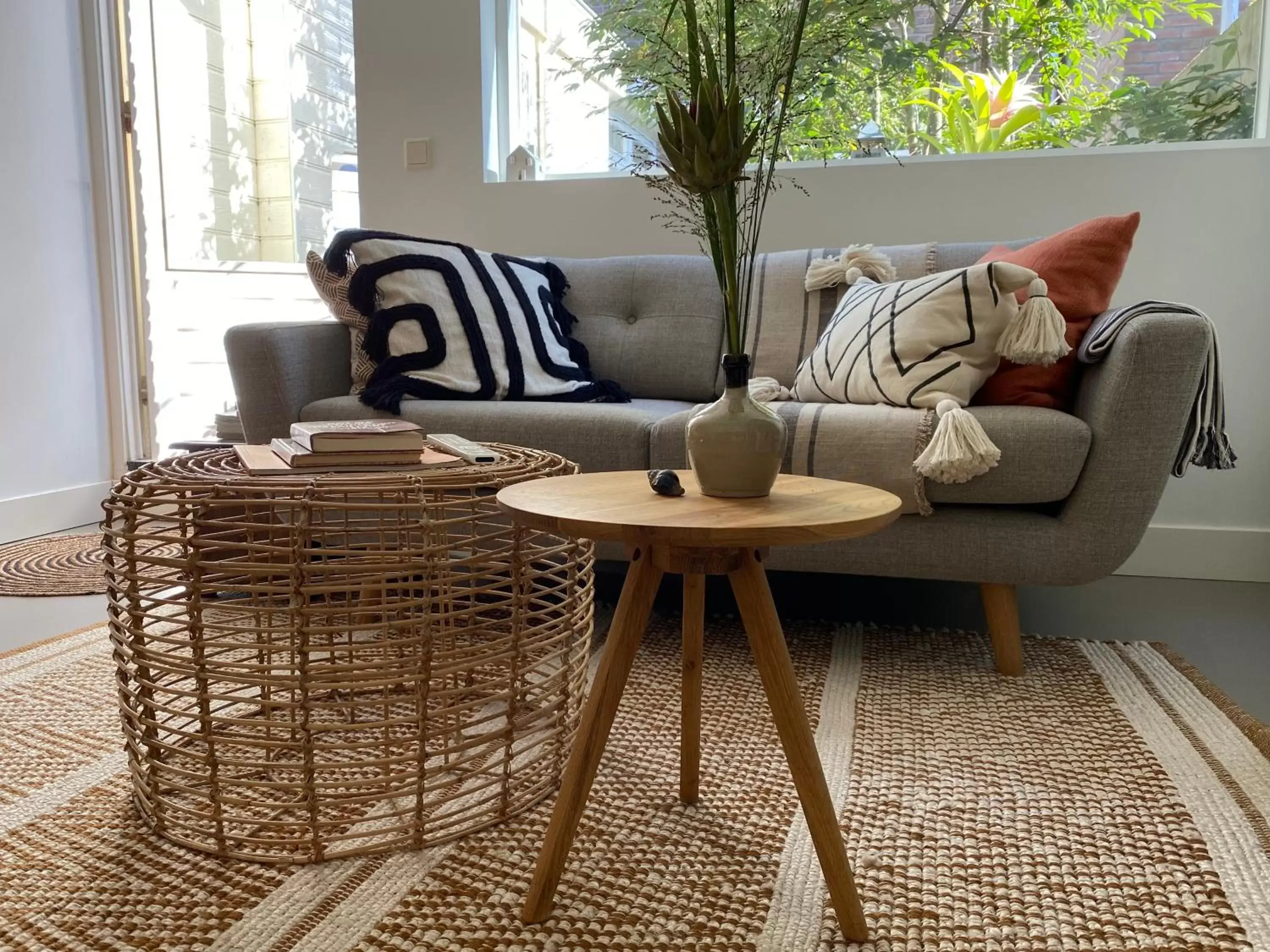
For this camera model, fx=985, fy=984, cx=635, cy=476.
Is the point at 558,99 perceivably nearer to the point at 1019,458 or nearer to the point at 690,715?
the point at 1019,458

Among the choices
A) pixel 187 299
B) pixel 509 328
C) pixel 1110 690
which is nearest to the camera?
pixel 1110 690

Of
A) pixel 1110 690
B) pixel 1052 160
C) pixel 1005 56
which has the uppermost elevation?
pixel 1005 56

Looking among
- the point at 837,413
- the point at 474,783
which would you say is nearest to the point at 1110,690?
the point at 837,413

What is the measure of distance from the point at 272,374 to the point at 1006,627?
1.56 m

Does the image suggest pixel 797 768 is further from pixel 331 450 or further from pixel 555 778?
pixel 331 450

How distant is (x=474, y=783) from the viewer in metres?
1.27

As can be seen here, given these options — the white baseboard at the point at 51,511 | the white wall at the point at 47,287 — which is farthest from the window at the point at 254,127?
the white baseboard at the point at 51,511

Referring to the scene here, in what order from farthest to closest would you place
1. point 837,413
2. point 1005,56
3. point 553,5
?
point 553,5 → point 1005,56 → point 837,413

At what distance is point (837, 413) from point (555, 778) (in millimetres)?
877

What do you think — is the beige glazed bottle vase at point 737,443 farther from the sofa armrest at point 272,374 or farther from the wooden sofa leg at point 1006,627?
the sofa armrest at point 272,374

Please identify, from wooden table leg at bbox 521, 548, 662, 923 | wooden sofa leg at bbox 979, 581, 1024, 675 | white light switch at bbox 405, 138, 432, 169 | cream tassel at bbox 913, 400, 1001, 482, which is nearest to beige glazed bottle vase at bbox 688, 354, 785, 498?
wooden table leg at bbox 521, 548, 662, 923

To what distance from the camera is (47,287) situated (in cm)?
312

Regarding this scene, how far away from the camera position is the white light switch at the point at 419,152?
3.10 meters

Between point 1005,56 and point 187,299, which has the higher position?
point 1005,56
